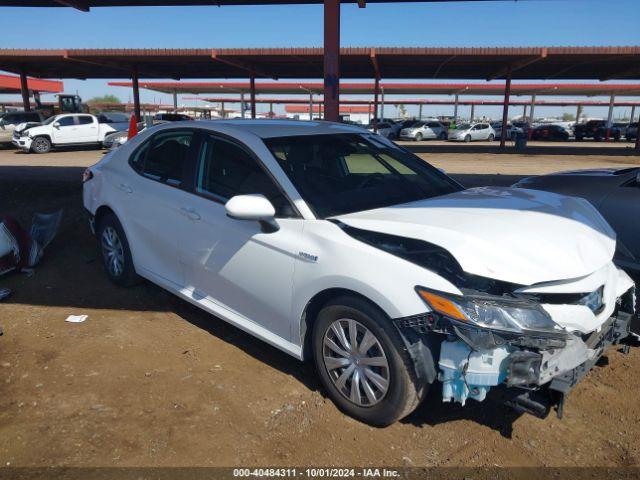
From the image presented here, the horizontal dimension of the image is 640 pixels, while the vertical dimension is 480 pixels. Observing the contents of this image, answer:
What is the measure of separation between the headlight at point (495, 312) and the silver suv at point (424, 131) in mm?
36539

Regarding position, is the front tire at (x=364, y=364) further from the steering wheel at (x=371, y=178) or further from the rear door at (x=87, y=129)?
the rear door at (x=87, y=129)

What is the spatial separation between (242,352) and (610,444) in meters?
2.40

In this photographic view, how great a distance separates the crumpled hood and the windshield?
208 millimetres

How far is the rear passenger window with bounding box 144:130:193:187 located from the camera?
3.96 metres

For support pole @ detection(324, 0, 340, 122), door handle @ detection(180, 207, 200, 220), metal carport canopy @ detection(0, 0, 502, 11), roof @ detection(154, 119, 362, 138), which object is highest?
metal carport canopy @ detection(0, 0, 502, 11)

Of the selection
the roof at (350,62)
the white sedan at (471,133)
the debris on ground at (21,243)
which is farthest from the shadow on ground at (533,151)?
the debris on ground at (21,243)

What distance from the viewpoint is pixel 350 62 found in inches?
922

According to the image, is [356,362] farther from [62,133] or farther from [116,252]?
[62,133]

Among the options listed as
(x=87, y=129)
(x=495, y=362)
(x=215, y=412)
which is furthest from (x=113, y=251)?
(x=87, y=129)

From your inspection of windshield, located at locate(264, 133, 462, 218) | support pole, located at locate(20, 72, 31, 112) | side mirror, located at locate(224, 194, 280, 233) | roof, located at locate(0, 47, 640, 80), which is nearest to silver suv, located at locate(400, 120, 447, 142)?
roof, located at locate(0, 47, 640, 80)

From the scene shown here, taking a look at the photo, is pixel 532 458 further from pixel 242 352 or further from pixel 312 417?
pixel 242 352

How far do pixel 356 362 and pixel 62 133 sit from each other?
71.3ft

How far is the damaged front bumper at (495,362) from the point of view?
7.72ft

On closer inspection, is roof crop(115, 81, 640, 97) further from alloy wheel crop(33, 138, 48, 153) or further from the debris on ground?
the debris on ground
